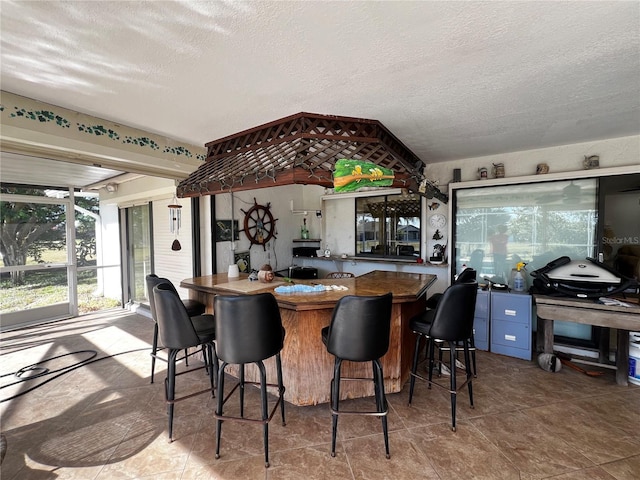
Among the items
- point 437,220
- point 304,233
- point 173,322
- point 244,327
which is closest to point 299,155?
point 244,327

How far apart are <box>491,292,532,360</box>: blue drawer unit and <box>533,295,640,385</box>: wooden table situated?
0.16 meters

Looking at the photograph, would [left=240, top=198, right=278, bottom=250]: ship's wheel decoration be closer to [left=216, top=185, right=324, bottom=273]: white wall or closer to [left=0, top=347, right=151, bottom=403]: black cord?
[left=216, top=185, right=324, bottom=273]: white wall

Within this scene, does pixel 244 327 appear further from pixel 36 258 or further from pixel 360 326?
pixel 36 258

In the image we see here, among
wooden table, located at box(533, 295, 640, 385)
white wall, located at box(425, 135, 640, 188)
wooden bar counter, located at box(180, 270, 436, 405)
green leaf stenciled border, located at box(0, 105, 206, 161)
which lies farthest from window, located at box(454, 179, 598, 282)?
green leaf stenciled border, located at box(0, 105, 206, 161)

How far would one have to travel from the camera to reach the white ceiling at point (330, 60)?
140 centimetres

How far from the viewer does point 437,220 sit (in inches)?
181

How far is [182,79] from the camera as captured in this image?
1.99m

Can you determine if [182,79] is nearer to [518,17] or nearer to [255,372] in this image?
[518,17]

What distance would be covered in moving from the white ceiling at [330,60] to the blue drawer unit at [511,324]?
2.05 meters

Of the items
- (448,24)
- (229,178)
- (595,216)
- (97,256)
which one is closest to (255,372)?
(229,178)

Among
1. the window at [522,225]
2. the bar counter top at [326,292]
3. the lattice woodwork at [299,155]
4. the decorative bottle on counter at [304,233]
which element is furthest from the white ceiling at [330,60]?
the decorative bottle on counter at [304,233]

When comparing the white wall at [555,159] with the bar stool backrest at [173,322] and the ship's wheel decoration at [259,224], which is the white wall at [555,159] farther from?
the bar stool backrest at [173,322]

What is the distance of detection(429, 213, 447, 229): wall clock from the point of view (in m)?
4.54

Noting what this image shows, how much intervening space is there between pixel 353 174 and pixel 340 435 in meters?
2.03
